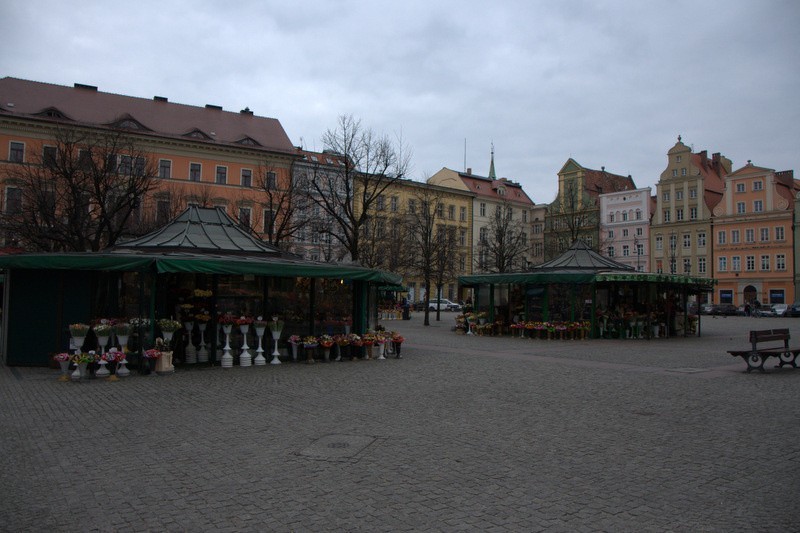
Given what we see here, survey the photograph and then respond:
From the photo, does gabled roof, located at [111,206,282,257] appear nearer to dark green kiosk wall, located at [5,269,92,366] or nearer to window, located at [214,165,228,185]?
dark green kiosk wall, located at [5,269,92,366]

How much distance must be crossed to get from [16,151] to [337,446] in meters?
53.7

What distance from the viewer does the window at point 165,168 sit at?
184ft

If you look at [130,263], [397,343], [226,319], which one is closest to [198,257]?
[130,263]

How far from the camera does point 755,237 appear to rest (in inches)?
2571

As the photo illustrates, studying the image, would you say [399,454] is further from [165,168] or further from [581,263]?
[165,168]

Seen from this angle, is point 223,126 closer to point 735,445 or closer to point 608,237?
point 608,237

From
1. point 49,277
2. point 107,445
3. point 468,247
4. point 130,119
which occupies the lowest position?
point 107,445

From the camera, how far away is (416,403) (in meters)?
10.4

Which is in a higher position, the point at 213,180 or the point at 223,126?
the point at 223,126

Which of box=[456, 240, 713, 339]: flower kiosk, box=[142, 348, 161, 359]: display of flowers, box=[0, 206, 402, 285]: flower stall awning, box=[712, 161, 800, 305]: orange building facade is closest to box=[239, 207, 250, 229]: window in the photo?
A: box=[456, 240, 713, 339]: flower kiosk

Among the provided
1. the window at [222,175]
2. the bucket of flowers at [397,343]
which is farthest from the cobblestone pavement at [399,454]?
the window at [222,175]

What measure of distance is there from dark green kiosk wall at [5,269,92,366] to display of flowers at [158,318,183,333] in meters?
2.39

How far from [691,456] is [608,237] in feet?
241

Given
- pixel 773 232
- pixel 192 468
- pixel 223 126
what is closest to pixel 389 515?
Answer: pixel 192 468
